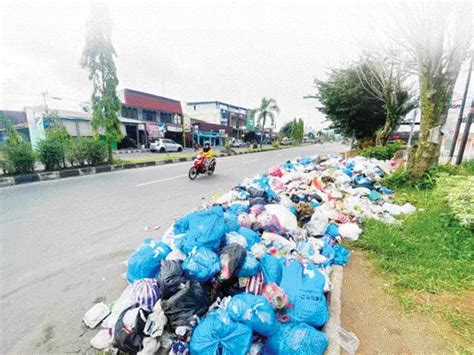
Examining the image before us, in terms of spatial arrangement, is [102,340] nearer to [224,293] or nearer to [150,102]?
[224,293]

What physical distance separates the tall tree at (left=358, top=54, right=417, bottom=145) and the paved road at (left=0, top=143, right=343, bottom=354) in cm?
968

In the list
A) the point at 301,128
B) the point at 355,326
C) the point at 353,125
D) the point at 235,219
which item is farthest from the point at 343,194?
the point at 301,128

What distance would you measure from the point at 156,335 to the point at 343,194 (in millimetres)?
4551

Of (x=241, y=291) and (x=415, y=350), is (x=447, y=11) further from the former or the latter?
(x=241, y=291)

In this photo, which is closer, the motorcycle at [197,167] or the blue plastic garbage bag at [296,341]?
the blue plastic garbage bag at [296,341]

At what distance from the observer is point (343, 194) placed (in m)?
5.02

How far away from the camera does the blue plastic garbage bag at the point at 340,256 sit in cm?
256

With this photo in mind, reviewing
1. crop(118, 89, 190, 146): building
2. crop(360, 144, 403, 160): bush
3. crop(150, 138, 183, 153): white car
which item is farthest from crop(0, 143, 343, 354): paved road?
crop(118, 89, 190, 146): building

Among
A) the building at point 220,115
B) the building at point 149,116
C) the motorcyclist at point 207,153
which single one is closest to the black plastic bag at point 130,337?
the motorcyclist at point 207,153

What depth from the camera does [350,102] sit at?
12922 millimetres

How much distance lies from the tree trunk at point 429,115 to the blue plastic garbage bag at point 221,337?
19.1ft

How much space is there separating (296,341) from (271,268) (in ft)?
1.99

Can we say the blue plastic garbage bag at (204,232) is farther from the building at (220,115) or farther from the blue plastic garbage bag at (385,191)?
the building at (220,115)

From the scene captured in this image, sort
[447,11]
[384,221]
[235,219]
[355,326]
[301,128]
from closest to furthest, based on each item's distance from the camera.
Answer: [355,326]
[235,219]
[384,221]
[447,11]
[301,128]
